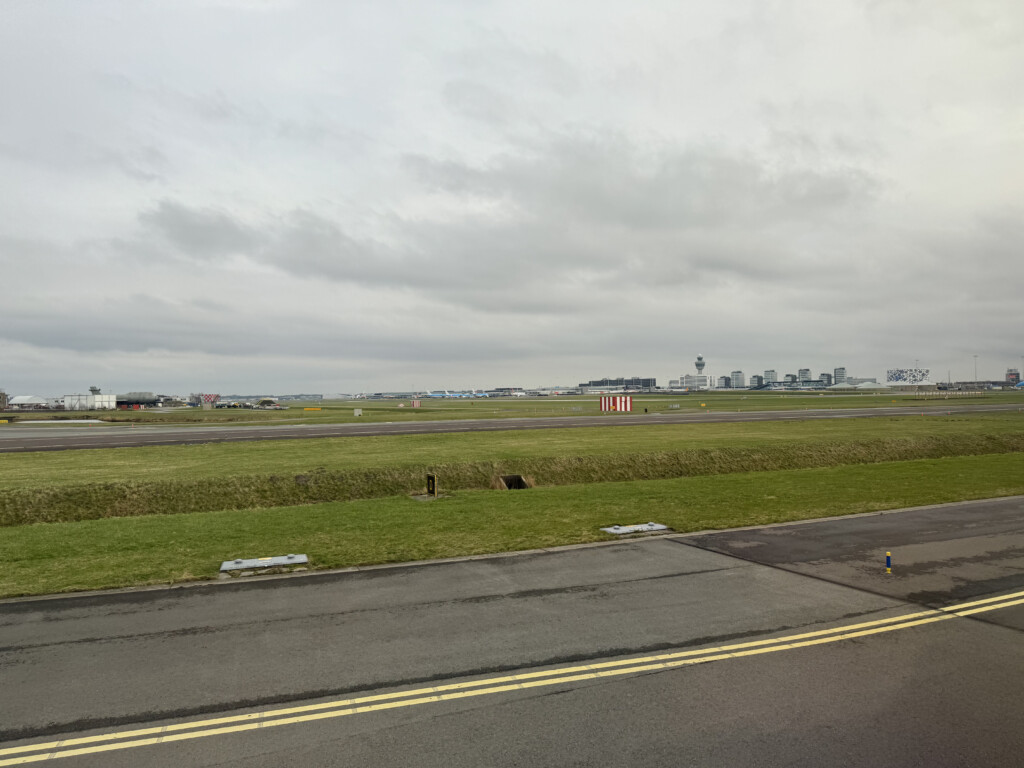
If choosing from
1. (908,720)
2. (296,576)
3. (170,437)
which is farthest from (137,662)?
→ (170,437)

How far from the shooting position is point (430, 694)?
750 centimetres

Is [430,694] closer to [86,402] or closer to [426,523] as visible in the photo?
[426,523]

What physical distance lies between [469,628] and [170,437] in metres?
Answer: 46.3

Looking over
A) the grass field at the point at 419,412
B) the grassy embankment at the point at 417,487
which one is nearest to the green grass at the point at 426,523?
the grassy embankment at the point at 417,487

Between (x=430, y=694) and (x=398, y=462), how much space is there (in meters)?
23.1

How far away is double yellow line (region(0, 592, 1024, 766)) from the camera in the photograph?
6461 mm

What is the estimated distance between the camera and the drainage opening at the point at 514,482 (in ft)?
94.2

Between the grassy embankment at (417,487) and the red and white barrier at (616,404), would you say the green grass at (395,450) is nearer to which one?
the grassy embankment at (417,487)

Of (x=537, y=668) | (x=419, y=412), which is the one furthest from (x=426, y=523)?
(x=419, y=412)

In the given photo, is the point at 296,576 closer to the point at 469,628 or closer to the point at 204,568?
the point at 204,568

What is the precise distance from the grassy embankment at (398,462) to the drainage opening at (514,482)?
1.56ft

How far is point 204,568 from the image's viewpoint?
44.2 ft

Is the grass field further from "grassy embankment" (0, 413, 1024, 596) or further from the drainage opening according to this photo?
the drainage opening

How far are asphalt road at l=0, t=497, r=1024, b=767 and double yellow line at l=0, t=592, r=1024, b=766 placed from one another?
3 centimetres
